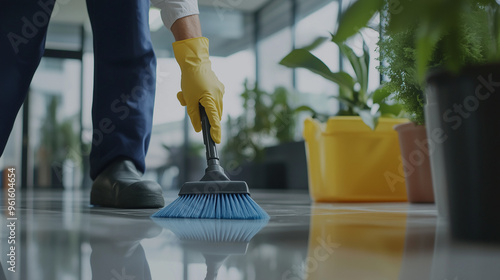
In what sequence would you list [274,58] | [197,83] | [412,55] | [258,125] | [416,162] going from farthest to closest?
1. [274,58]
2. [258,125]
3. [416,162]
4. [197,83]
5. [412,55]

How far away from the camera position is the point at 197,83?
110 centimetres

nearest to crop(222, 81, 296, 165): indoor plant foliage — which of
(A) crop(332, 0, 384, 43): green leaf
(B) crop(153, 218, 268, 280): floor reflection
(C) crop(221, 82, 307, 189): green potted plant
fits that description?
(C) crop(221, 82, 307, 189): green potted plant

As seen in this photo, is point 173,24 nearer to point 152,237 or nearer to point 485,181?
point 152,237

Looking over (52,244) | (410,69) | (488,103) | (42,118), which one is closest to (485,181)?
(488,103)

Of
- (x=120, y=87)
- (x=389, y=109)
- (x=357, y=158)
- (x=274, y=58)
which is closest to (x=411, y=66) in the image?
(x=120, y=87)

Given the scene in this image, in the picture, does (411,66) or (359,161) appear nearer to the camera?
(411,66)

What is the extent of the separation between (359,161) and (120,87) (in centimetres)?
96

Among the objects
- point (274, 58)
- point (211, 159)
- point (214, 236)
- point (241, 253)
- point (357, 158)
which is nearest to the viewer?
point (241, 253)

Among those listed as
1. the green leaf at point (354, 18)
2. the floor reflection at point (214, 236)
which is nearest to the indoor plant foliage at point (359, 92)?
the floor reflection at point (214, 236)

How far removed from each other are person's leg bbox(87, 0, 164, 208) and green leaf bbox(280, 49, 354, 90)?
19.0 inches

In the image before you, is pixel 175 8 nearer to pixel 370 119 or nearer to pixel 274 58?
pixel 370 119

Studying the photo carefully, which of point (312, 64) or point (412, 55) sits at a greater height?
point (312, 64)

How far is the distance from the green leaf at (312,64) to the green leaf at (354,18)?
4.09 ft

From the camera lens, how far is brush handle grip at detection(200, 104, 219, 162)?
969 mm
